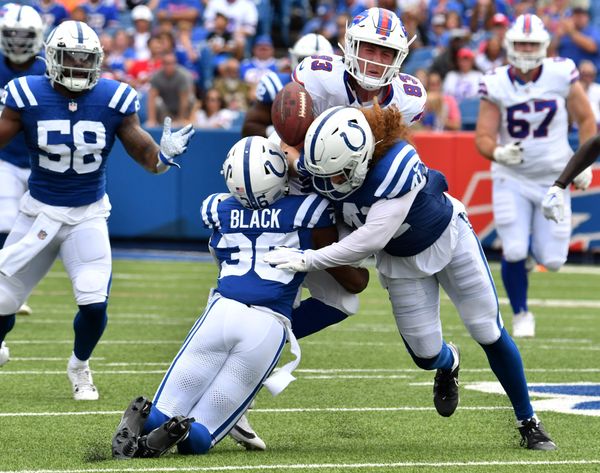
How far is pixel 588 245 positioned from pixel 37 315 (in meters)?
5.96

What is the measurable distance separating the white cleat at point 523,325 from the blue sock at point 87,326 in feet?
10.2

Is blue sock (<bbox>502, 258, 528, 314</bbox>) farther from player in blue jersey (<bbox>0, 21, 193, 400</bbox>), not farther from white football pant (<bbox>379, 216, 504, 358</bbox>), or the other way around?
white football pant (<bbox>379, 216, 504, 358</bbox>)

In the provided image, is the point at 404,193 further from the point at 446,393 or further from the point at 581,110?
the point at 581,110

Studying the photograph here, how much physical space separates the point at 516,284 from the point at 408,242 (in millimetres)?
3435

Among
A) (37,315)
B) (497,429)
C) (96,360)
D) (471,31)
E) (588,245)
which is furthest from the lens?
(471,31)

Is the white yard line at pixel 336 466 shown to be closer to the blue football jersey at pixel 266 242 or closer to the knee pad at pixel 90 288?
the blue football jersey at pixel 266 242

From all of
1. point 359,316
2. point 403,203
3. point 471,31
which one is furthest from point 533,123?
point 471,31

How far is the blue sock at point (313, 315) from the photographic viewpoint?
15.5 ft

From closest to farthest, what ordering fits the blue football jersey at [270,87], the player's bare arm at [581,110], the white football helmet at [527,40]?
1. the blue football jersey at [270,87]
2. the white football helmet at [527,40]
3. the player's bare arm at [581,110]

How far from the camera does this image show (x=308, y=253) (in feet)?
14.0

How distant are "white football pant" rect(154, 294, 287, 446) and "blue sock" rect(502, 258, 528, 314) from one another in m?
3.70

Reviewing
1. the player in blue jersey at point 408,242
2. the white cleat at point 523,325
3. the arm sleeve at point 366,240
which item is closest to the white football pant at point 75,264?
the player in blue jersey at point 408,242

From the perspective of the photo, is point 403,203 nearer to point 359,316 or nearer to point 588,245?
point 359,316

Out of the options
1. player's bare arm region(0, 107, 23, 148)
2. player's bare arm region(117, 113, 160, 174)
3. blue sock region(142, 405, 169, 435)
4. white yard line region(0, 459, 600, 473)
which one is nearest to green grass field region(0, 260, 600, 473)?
white yard line region(0, 459, 600, 473)
